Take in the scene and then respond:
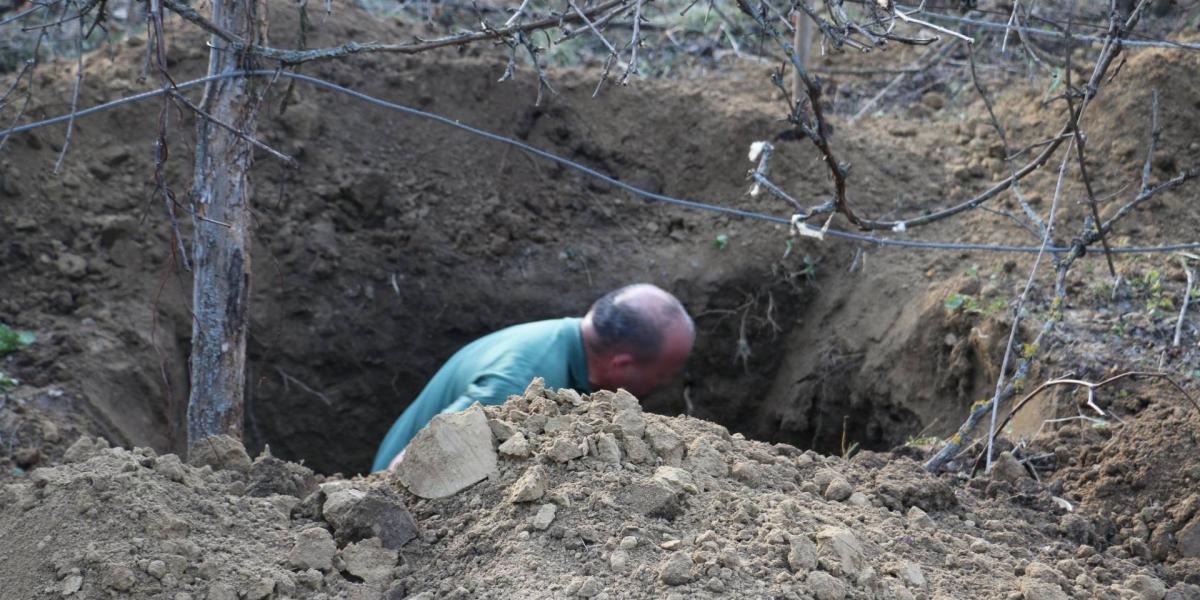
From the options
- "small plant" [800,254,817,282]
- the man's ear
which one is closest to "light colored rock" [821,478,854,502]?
the man's ear

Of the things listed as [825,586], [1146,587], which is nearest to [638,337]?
[825,586]

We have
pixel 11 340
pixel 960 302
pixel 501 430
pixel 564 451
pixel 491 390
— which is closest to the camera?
pixel 564 451

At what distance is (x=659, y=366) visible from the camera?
4152 millimetres

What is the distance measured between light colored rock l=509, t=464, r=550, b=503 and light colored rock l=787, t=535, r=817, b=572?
608mm

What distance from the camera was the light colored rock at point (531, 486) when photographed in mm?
2793

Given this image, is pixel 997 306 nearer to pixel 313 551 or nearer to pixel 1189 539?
pixel 1189 539

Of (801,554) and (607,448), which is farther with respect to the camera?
(607,448)

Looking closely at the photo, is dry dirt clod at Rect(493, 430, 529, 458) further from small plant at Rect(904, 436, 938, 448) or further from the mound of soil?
small plant at Rect(904, 436, 938, 448)

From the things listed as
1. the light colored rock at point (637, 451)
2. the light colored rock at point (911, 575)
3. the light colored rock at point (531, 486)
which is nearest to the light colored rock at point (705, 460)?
the light colored rock at point (637, 451)

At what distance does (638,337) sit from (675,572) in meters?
1.62

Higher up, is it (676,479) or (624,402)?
(624,402)

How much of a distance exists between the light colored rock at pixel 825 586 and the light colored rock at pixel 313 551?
1.12m

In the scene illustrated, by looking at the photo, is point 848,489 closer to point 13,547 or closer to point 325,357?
point 13,547

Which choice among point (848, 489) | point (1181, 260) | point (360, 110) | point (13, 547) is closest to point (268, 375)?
point (360, 110)
